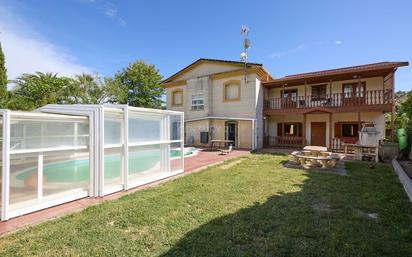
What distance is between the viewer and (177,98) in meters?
21.0

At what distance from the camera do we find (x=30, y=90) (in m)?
23.8

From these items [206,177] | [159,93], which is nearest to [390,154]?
[206,177]

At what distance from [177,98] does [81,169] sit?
1634 centimetres

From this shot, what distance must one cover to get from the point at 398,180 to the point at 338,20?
9.11m

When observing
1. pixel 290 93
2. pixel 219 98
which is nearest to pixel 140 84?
pixel 219 98

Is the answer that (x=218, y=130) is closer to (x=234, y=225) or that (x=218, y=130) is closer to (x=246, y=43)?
(x=246, y=43)

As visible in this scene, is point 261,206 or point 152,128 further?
point 152,128

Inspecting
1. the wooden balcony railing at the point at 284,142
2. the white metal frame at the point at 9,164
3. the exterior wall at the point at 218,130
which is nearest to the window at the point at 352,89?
the wooden balcony railing at the point at 284,142

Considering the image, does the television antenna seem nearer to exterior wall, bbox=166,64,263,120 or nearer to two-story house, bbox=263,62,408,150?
exterior wall, bbox=166,64,263,120

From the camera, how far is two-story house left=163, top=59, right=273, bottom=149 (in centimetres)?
1644

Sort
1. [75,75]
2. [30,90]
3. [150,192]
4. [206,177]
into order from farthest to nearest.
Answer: [75,75] → [30,90] → [206,177] → [150,192]

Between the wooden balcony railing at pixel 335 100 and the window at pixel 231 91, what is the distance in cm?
289

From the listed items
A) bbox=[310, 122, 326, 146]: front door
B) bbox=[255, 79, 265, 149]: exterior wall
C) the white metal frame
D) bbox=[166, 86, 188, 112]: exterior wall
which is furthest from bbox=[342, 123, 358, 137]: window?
the white metal frame

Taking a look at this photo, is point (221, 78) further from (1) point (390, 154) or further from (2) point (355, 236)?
(2) point (355, 236)
